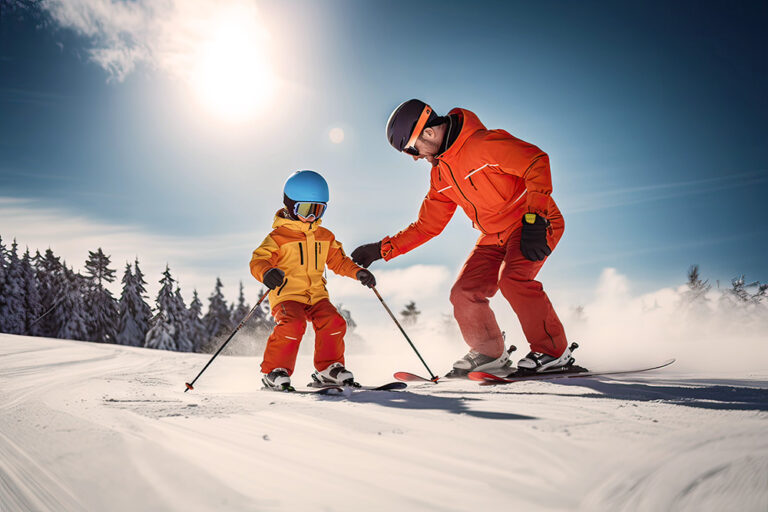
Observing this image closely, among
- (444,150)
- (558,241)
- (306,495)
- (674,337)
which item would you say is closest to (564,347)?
(558,241)

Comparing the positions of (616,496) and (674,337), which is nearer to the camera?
(616,496)

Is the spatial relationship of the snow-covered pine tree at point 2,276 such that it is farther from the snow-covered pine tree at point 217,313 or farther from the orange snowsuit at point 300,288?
the orange snowsuit at point 300,288

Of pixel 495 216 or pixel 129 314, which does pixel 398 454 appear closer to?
pixel 495 216

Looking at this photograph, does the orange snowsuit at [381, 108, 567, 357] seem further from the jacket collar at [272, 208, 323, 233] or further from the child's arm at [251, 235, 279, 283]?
the child's arm at [251, 235, 279, 283]

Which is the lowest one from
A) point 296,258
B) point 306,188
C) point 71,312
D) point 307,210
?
point 296,258

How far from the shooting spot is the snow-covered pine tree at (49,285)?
28.5m

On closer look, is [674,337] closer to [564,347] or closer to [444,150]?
[564,347]

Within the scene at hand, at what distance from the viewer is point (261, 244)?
3.92m

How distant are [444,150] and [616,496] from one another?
10.5ft

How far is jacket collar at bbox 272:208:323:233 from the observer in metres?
4.02

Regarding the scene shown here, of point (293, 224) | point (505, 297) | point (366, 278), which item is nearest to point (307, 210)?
point (293, 224)

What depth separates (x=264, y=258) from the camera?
3840 millimetres

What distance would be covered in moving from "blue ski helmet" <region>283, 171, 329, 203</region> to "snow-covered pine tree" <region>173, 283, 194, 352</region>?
1113 inches

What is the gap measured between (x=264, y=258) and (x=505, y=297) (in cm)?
206
